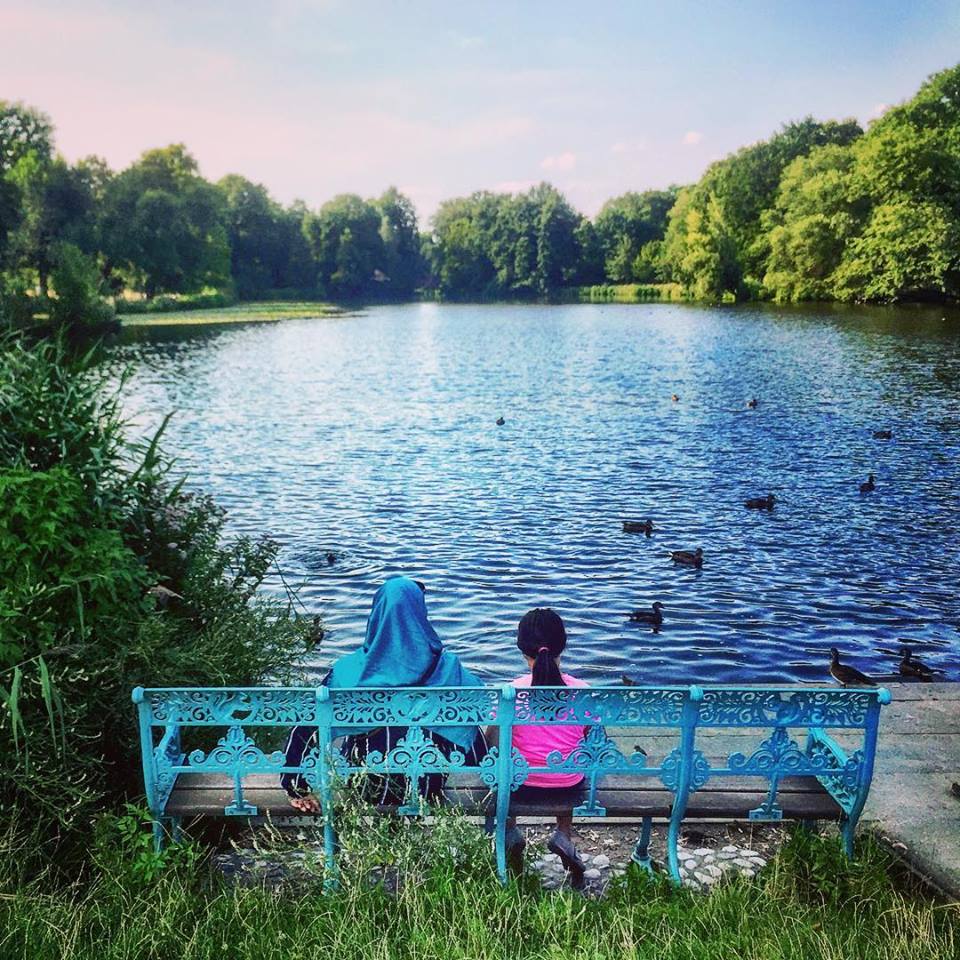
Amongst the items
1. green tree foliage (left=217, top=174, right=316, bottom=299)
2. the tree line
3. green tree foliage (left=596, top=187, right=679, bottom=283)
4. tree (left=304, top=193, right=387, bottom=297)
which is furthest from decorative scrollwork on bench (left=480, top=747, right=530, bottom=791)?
tree (left=304, top=193, right=387, bottom=297)

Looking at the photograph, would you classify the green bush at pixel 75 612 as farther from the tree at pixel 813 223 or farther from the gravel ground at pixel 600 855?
the tree at pixel 813 223

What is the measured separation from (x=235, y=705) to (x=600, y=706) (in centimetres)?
177

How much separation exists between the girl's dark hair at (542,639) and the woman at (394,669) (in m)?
0.36

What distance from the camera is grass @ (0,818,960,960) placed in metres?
3.62

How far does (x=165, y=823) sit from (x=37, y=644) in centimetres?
114

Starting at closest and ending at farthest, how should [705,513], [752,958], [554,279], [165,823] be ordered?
[752,958], [165,823], [705,513], [554,279]

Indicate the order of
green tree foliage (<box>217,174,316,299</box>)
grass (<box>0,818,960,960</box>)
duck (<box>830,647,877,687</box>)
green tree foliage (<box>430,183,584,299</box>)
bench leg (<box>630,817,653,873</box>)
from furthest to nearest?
green tree foliage (<box>430,183,584,299</box>), green tree foliage (<box>217,174,316,299</box>), duck (<box>830,647,877,687</box>), bench leg (<box>630,817,653,873</box>), grass (<box>0,818,960,960</box>)

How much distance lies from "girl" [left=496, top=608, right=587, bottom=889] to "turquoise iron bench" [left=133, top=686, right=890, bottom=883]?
0.08 metres

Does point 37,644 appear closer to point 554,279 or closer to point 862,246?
point 862,246

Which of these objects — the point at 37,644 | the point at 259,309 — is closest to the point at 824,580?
the point at 37,644

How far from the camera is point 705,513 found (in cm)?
1688

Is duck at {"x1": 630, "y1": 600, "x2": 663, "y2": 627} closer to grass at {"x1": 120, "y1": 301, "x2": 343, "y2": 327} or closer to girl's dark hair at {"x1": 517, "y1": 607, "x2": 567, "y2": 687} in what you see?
girl's dark hair at {"x1": 517, "y1": 607, "x2": 567, "y2": 687}

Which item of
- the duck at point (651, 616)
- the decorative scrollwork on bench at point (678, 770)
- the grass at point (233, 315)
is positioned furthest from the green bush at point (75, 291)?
the decorative scrollwork on bench at point (678, 770)

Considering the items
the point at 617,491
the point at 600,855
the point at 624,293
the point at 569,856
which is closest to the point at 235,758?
the point at 569,856
